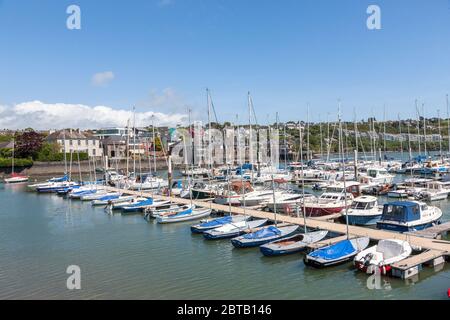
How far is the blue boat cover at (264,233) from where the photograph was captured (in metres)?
24.5

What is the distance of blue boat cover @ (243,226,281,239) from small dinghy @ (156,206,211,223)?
370 inches

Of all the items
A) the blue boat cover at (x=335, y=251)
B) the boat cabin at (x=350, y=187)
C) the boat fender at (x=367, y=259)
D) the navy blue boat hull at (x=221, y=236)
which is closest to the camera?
the boat fender at (x=367, y=259)

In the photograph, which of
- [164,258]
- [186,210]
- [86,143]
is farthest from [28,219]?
[86,143]

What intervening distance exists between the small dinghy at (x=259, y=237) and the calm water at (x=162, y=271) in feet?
1.77

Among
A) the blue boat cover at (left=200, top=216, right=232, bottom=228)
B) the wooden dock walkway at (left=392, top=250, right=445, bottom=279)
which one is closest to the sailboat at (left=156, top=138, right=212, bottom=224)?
the blue boat cover at (left=200, top=216, right=232, bottom=228)

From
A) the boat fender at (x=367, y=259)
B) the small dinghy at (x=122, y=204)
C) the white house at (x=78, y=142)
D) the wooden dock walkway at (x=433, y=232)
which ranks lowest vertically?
the boat fender at (x=367, y=259)

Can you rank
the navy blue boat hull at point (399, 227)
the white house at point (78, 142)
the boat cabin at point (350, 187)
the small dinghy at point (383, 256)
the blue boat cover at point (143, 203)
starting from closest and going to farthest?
the small dinghy at point (383, 256) → the navy blue boat hull at point (399, 227) → the blue boat cover at point (143, 203) → the boat cabin at point (350, 187) → the white house at point (78, 142)

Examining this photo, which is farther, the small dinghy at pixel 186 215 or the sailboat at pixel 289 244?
the small dinghy at pixel 186 215

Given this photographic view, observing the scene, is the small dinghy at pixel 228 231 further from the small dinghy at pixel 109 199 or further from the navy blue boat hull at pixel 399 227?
the small dinghy at pixel 109 199

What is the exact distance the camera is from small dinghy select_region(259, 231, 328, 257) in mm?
22266

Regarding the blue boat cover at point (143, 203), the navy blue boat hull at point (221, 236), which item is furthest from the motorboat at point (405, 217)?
the blue boat cover at point (143, 203)

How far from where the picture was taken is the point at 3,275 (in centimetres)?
2130
